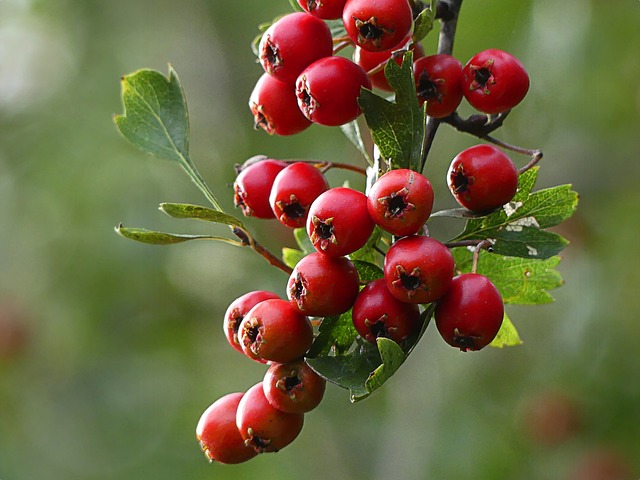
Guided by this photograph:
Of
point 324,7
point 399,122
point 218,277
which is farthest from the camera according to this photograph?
point 218,277

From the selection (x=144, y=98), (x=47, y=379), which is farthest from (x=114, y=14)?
(x=144, y=98)

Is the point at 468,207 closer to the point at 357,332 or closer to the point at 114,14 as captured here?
the point at 357,332

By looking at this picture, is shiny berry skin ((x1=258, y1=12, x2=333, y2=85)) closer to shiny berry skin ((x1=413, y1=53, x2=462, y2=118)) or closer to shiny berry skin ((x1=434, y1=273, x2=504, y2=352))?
shiny berry skin ((x1=413, y1=53, x2=462, y2=118))

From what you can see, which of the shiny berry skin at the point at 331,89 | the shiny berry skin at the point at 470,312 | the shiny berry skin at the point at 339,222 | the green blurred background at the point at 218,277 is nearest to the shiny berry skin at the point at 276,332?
the shiny berry skin at the point at 339,222

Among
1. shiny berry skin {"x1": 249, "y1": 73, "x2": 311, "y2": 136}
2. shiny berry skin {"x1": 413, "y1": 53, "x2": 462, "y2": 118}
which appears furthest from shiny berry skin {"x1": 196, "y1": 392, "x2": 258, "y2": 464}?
shiny berry skin {"x1": 413, "y1": 53, "x2": 462, "y2": 118}

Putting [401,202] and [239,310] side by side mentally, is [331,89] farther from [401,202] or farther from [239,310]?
[239,310]

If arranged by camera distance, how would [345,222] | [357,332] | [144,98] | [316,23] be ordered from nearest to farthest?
[345,222] < [357,332] < [316,23] < [144,98]

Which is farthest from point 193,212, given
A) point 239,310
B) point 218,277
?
point 218,277
